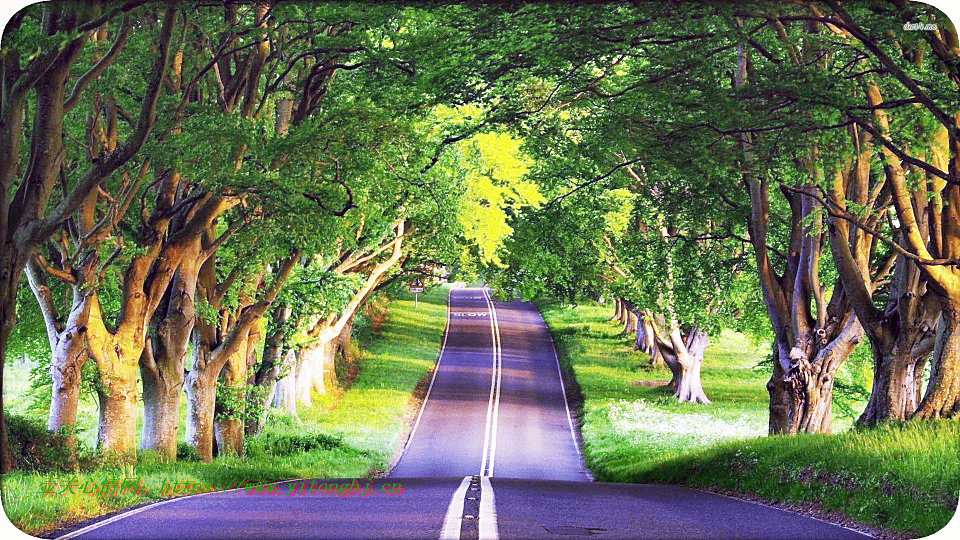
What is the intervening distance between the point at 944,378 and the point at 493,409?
1071 inches

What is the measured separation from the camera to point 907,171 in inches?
666

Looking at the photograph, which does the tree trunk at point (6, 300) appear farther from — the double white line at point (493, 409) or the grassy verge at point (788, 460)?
the double white line at point (493, 409)

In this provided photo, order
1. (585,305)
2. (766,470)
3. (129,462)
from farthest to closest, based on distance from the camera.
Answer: (585,305), (129,462), (766,470)

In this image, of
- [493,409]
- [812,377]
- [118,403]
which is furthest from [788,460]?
[493,409]

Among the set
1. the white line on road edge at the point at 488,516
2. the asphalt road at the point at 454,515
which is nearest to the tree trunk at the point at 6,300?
the asphalt road at the point at 454,515

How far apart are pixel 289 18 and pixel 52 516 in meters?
7.47

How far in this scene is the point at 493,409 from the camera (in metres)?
41.0

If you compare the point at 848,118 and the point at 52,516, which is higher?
the point at 848,118

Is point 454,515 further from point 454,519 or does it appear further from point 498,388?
point 498,388

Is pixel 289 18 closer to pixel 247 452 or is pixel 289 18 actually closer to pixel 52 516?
pixel 52 516

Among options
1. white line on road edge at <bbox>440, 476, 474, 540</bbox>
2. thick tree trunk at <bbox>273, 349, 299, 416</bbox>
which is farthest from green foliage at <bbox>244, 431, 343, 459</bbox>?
white line on road edge at <bbox>440, 476, 474, 540</bbox>

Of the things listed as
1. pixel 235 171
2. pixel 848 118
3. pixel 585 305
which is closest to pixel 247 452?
pixel 235 171

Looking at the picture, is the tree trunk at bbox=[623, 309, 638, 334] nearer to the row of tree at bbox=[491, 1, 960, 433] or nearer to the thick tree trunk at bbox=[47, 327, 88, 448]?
the row of tree at bbox=[491, 1, 960, 433]

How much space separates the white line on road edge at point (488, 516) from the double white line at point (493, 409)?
11.5 m
